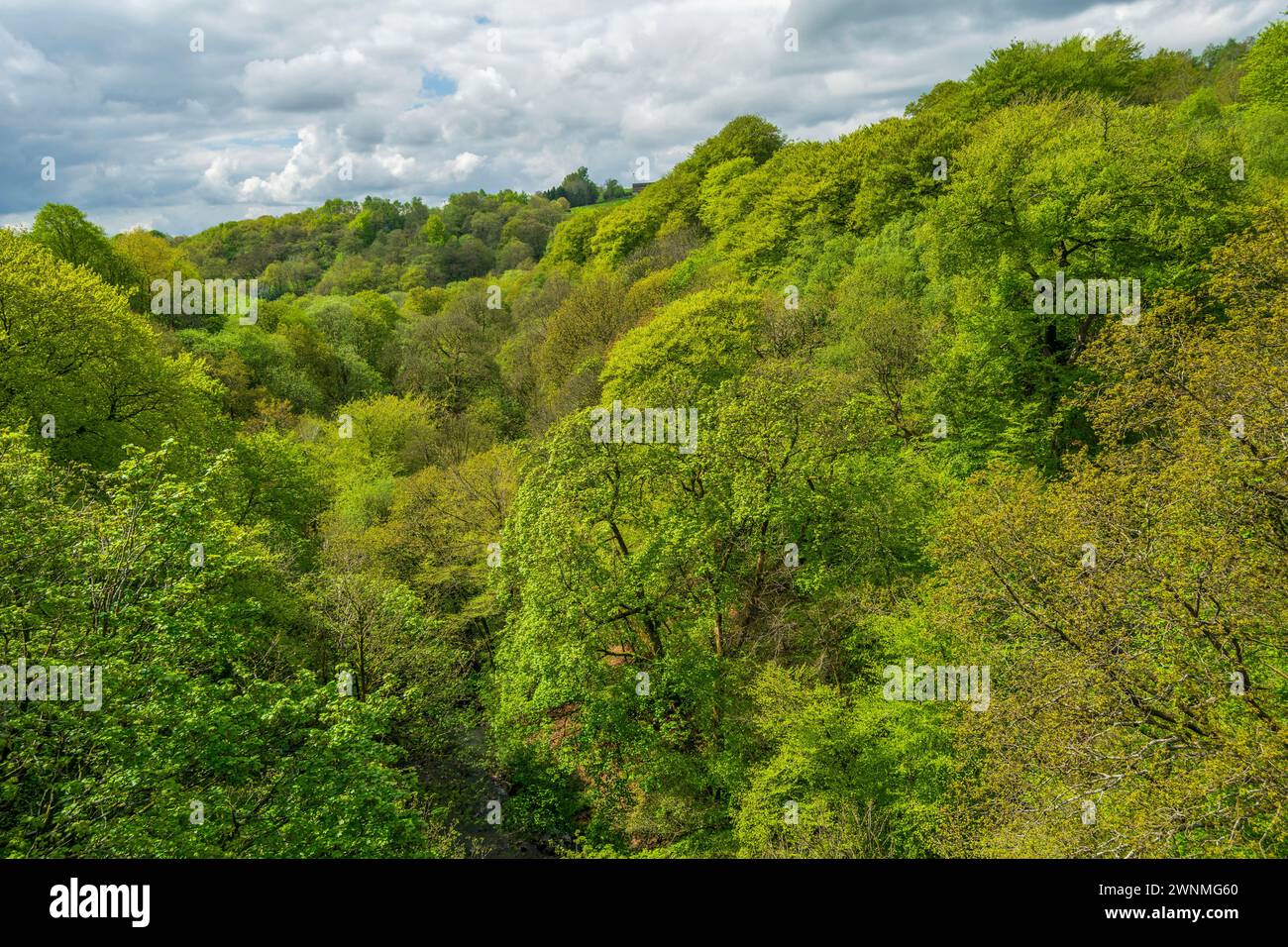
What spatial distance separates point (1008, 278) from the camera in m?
22.4

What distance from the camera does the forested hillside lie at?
9180 millimetres

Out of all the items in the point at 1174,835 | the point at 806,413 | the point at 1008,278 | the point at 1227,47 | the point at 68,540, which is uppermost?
the point at 1227,47

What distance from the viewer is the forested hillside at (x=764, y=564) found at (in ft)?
30.1

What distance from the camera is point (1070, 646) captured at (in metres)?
10.5

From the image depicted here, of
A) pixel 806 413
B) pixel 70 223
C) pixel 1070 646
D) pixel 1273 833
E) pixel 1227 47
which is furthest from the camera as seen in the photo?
pixel 1227 47

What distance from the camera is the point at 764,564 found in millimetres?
19422

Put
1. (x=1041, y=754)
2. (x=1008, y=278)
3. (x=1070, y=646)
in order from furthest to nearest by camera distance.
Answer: (x=1008, y=278) < (x=1070, y=646) < (x=1041, y=754)
